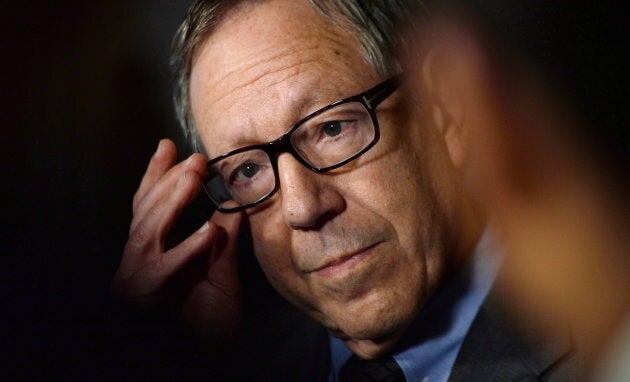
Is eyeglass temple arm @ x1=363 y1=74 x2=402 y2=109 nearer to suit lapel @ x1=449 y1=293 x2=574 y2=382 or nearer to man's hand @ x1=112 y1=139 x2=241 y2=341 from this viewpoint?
man's hand @ x1=112 y1=139 x2=241 y2=341

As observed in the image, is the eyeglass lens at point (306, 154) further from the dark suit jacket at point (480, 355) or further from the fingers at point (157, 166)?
the dark suit jacket at point (480, 355)

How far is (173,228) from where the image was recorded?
0.93 meters

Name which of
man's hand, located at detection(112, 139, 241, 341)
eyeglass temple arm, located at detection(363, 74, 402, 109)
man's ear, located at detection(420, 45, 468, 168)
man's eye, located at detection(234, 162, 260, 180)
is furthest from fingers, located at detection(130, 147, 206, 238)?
man's ear, located at detection(420, 45, 468, 168)

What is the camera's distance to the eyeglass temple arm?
2.88ft

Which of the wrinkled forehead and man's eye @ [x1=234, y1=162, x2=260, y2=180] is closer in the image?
the wrinkled forehead

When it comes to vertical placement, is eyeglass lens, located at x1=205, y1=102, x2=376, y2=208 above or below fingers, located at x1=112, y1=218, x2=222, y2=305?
above

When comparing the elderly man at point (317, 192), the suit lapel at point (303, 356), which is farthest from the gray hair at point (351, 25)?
the suit lapel at point (303, 356)

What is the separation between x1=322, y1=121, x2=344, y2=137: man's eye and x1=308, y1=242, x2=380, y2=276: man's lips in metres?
0.21

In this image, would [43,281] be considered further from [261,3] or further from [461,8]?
[461,8]

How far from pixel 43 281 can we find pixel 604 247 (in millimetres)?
948

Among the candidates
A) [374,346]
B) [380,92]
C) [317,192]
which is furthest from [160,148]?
[374,346]

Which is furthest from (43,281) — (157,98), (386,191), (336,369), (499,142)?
(499,142)

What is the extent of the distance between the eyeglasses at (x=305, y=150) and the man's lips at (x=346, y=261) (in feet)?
0.48

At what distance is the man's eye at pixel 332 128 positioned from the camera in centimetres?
90
